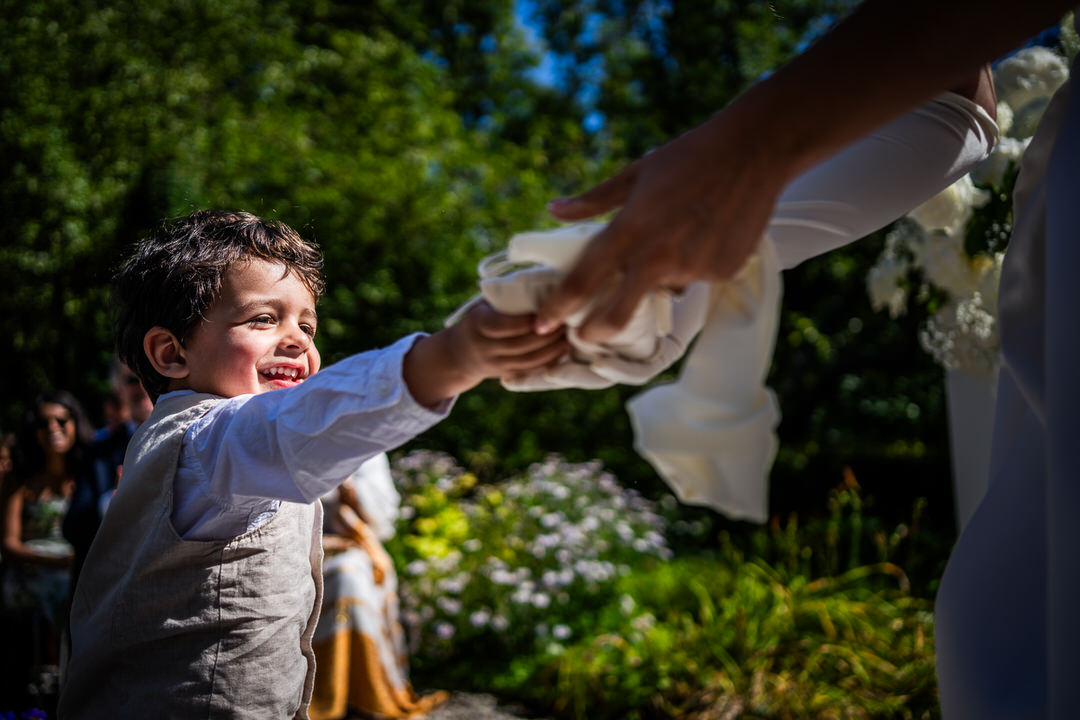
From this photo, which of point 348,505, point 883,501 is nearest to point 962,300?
point 348,505

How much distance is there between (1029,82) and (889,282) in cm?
125

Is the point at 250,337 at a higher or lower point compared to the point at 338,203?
lower

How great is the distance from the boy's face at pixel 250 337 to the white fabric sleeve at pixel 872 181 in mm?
926

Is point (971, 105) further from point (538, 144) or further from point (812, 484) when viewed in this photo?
point (538, 144)

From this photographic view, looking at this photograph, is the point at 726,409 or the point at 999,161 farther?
the point at 999,161

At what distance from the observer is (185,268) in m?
1.60

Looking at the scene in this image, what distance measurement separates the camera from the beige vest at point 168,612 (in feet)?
4.73

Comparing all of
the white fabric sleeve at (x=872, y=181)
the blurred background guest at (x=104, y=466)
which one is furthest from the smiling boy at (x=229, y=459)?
the blurred background guest at (x=104, y=466)

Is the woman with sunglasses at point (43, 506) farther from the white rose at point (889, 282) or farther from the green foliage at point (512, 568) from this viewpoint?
the white rose at point (889, 282)

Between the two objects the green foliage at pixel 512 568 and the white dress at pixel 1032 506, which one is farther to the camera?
the green foliage at pixel 512 568

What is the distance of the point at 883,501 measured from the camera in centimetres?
792

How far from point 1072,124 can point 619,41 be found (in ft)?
46.3

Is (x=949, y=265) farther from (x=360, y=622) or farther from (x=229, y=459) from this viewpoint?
(x=360, y=622)

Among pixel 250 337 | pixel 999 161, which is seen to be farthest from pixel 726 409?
pixel 999 161
